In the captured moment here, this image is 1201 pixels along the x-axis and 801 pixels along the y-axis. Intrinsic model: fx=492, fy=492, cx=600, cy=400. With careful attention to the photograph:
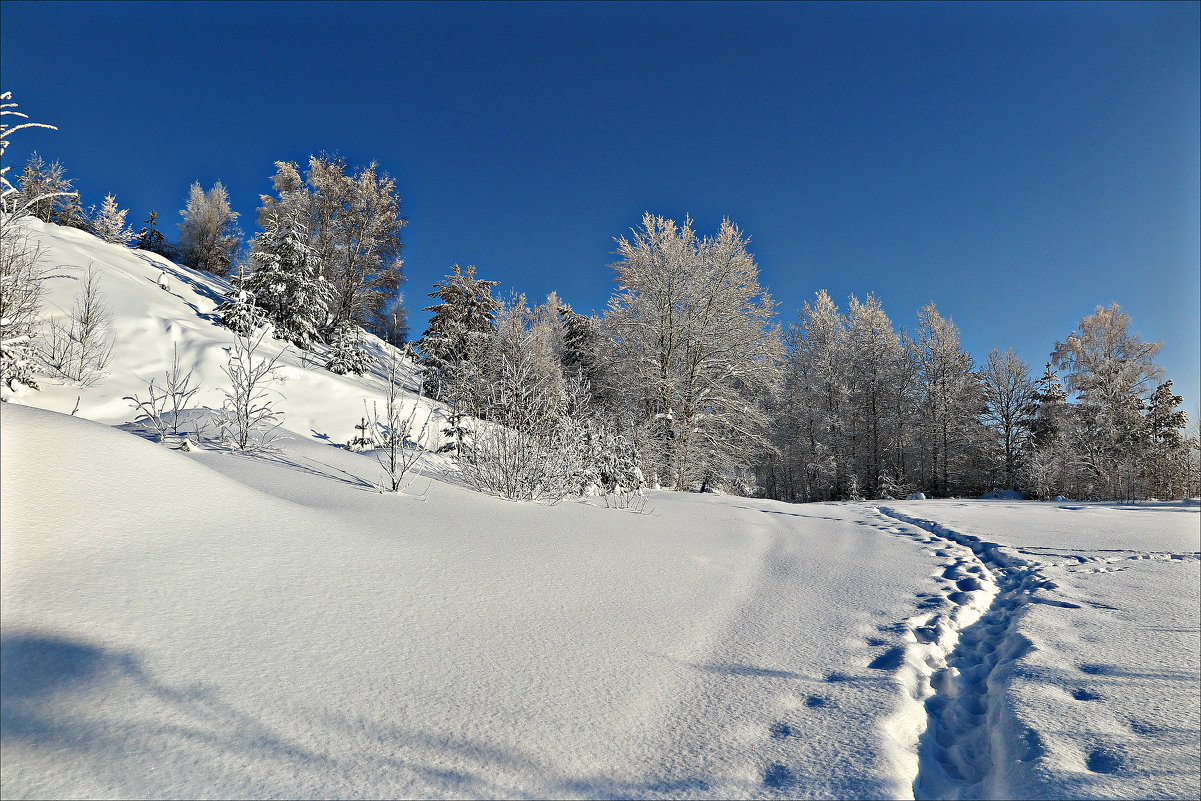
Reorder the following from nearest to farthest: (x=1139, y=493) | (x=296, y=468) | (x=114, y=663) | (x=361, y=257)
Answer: (x=114, y=663)
(x=296, y=468)
(x=1139, y=493)
(x=361, y=257)

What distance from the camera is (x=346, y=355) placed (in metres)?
15.1

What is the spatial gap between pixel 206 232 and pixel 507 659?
32277 mm

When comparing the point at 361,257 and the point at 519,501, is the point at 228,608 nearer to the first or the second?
the point at 519,501

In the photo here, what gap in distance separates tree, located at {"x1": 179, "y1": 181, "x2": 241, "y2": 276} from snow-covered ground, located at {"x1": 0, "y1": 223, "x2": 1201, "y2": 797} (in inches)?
1154

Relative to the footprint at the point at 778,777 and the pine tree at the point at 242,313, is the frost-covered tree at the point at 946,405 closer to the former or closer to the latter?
the footprint at the point at 778,777

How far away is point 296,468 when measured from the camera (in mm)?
4379

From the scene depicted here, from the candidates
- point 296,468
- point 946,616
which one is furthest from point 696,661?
point 296,468

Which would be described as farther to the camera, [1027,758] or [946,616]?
[946,616]

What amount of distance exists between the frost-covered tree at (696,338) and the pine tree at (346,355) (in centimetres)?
872

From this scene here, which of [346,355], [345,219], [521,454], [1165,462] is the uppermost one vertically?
[345,219]

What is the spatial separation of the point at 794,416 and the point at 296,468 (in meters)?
19.5

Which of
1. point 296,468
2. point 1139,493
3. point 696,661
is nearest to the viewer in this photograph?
point 696,661

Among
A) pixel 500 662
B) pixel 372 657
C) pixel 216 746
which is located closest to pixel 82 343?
pixel 372 657

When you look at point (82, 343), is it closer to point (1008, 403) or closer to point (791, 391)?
point (791, 391)
